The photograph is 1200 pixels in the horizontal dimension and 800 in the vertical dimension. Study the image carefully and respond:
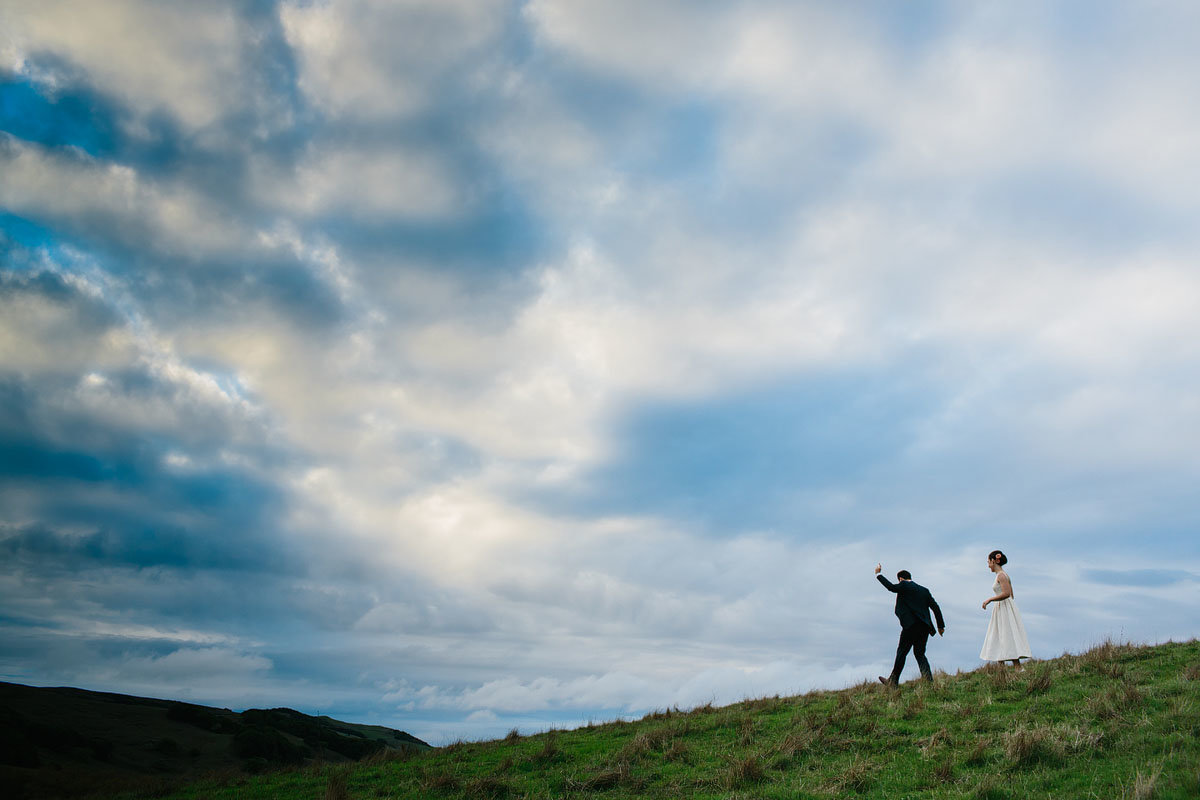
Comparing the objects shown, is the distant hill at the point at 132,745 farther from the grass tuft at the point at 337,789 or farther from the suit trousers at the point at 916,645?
the suit trousers at the point at 916,645

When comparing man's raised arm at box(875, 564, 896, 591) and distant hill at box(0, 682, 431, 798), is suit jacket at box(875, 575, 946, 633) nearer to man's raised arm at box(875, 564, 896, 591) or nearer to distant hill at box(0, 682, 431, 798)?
man's raised arm at box(875, 564, 896, 591)

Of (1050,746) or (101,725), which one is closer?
(1050,746)

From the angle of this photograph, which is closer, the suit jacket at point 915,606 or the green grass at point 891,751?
the green grass at point 891,751

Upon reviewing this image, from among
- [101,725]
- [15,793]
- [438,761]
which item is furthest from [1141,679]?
[101,725]

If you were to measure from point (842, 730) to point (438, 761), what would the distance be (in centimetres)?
1134

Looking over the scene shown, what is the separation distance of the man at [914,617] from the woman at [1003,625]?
1689 millimetres

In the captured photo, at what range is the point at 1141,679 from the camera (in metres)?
14.2

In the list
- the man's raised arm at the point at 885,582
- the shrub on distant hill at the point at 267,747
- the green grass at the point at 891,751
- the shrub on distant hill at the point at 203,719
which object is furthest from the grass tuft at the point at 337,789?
the shrub on distant hill at the point at 203,719

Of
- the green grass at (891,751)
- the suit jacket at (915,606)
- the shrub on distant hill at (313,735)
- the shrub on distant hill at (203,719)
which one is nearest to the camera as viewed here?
the green grass at (891,751)

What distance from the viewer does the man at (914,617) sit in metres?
18.0

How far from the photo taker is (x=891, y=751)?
12.4 metres

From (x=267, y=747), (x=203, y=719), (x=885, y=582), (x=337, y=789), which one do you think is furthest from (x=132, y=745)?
(x=885, y=582)

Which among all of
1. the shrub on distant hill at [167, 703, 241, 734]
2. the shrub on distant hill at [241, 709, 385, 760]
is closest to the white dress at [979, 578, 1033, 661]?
the shrub on distant hill at [241, 709, 385, 760]

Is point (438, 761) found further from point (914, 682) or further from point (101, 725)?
point (101, 725)
